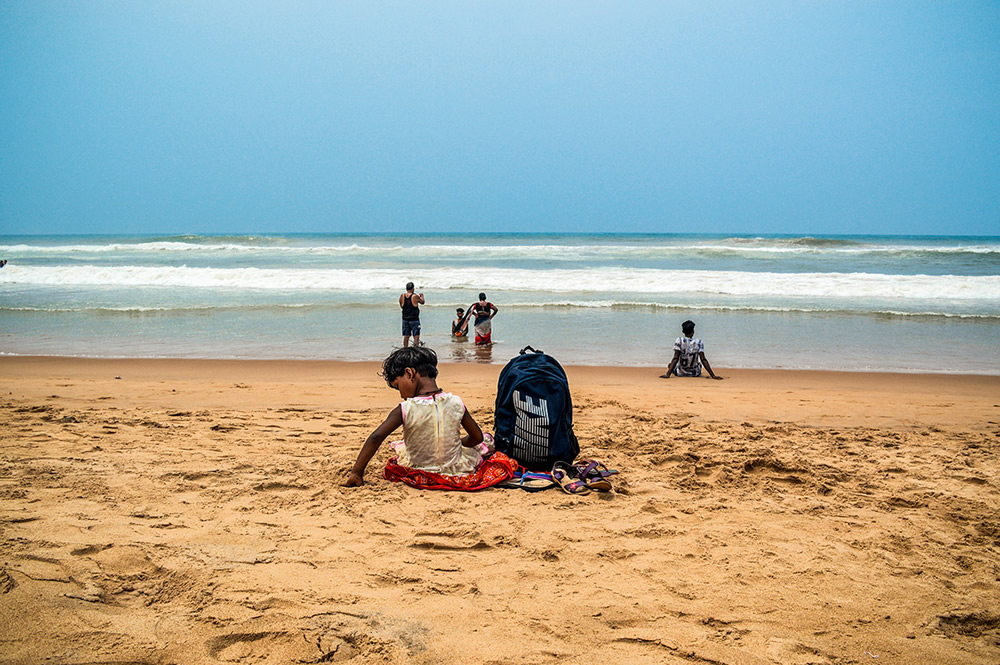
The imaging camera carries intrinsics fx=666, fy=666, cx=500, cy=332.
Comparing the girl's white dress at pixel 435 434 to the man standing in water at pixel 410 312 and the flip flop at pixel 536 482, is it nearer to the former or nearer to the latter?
the flip flop at pixel 536 482

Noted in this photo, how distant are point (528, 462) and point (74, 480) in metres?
2.97

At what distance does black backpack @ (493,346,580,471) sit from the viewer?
4688mm

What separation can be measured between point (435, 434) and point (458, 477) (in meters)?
0.33

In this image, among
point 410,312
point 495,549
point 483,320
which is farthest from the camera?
point 483,320

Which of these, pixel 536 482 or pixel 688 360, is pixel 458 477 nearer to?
pixel 536 482

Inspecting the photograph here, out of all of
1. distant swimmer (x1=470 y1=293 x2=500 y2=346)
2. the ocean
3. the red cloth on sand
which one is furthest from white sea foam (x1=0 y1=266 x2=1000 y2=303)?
the red cloth on sand

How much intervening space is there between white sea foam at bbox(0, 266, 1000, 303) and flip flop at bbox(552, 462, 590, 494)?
1687 cm

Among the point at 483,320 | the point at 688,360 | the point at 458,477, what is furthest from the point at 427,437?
the point at 483,320

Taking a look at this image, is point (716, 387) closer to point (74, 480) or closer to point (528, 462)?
point (528, 462)

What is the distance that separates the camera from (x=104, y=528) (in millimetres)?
3516

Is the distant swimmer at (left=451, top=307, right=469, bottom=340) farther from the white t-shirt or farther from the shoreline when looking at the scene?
the white t-shirt

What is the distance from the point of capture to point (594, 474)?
4.57 metres

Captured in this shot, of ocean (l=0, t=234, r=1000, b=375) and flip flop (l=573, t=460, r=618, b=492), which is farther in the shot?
ocean (l=0, t=234, r=1000, b=375)

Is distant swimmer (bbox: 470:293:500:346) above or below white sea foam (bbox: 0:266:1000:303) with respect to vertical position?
below
